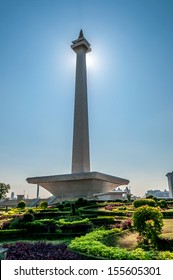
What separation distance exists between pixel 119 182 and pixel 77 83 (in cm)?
1493

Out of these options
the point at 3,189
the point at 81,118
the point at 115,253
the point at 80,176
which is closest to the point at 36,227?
the point at 115,253

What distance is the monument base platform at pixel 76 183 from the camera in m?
27.7

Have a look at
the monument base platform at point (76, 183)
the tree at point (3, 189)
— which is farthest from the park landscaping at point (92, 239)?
the tree at point (3, 189)

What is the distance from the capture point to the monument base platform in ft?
90.8

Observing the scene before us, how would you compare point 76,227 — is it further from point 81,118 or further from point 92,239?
point 81,118

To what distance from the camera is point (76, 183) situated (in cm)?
2903

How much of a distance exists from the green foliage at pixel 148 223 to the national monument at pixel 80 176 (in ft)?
62.1

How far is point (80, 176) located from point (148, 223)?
20.6m

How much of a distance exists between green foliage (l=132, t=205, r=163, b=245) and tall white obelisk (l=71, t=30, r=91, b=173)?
21752 mm

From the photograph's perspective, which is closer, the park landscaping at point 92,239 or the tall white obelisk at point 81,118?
the park landscaping at point 92,239

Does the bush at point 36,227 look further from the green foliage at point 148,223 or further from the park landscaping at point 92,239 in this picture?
the green foliage at point 148,223

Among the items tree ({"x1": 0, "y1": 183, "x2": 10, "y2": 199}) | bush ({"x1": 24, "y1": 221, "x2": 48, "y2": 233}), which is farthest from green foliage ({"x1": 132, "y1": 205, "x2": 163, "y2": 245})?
tree ({"x1": 0, "y1": 183, "x2": 10, "y2": 199})
